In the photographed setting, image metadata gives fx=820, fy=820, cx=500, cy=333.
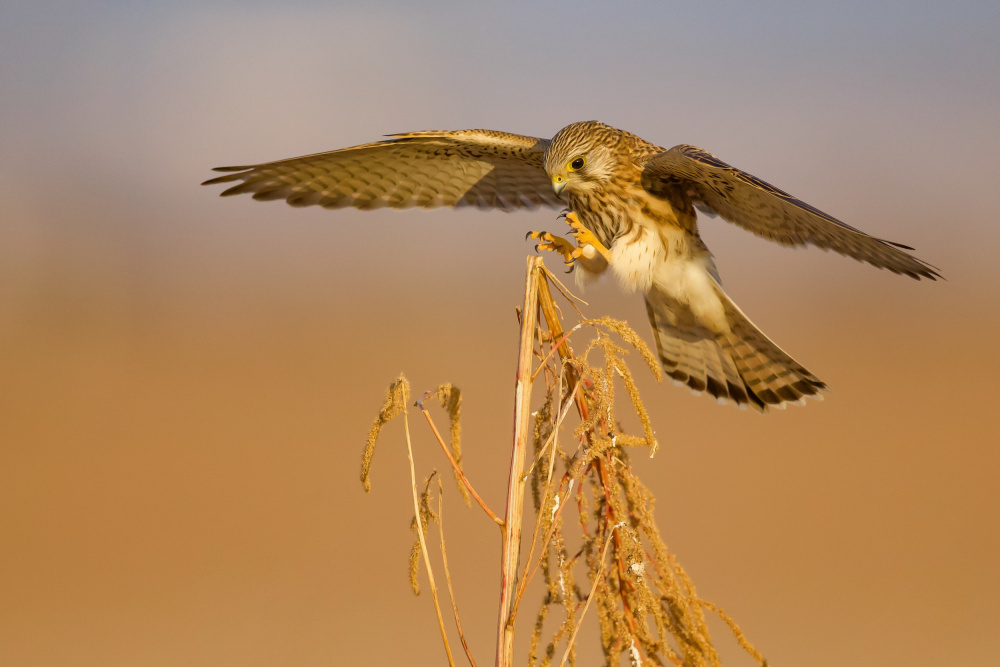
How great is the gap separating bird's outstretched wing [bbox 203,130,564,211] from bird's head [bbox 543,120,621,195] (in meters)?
0.22

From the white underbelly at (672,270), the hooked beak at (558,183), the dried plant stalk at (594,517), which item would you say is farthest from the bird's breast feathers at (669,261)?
the dried plant stalk at (594,517)

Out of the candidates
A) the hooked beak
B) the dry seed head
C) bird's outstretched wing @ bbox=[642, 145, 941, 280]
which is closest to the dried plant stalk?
the dry seed head

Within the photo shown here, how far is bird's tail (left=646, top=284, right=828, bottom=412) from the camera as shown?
11.5 ft

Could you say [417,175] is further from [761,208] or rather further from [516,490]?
[516,490]

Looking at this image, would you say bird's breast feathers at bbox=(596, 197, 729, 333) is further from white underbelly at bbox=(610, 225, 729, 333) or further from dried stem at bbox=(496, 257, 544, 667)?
dried stem at bbox=(496, 257, 544, 667)

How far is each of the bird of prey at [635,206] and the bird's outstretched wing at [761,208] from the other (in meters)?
0.01

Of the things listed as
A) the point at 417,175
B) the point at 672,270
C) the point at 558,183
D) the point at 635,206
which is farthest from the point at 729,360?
the point at 417,175

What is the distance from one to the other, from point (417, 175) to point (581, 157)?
0.85m

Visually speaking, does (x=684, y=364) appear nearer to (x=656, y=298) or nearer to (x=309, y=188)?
(x=656, y=298)

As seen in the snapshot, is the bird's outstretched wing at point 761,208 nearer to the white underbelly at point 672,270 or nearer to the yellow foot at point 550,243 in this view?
the white underbelly at point 672,270

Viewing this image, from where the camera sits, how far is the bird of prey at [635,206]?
349 cm

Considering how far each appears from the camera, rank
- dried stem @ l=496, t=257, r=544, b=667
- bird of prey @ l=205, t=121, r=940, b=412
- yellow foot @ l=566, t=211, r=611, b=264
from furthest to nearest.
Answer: bird of prey @ l=205, t=121, r=940, b=412 < yellow foot @ l=566, t=211, r=611, b=264 < dried stem @ l=496, t=257, r=544, b=667

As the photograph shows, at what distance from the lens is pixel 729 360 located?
3.64 meters

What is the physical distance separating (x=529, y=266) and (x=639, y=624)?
713 mm
